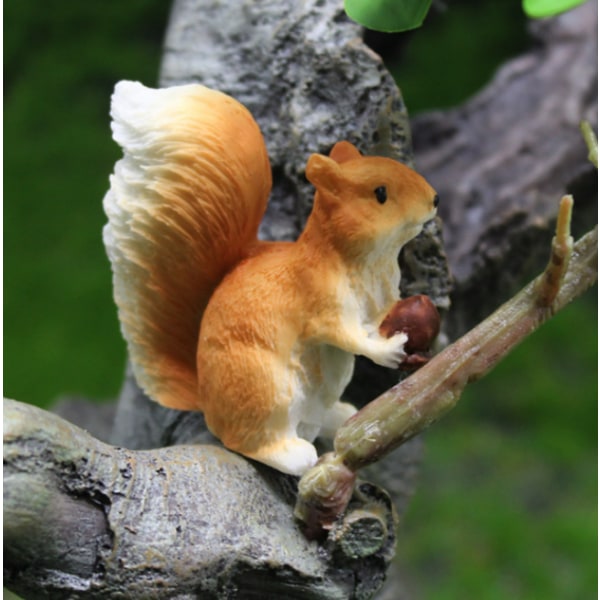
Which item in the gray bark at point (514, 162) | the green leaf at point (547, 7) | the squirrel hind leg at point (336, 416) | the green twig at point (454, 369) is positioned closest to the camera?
the green leaf at point (547, 7)

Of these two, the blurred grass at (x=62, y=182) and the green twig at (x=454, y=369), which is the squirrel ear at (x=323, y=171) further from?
the blurred grass at (x=62, y=182)

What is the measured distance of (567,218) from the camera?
22.1 inches

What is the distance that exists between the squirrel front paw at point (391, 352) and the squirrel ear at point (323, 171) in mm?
109

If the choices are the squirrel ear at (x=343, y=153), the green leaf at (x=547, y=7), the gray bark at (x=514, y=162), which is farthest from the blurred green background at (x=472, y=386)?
the green leaf at (x=547, y=7)

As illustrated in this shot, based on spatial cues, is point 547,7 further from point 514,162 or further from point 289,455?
point 514,162

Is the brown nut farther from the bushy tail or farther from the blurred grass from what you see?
the blurred grass

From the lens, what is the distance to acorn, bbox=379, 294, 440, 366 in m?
0.62

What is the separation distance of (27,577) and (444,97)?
161 cm

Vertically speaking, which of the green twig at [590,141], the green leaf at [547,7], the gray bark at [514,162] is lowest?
the gray bark at [514,162]

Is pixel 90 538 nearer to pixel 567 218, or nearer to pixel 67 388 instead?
pixel 567 218

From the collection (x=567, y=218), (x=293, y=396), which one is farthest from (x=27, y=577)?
(x=567, y=218)

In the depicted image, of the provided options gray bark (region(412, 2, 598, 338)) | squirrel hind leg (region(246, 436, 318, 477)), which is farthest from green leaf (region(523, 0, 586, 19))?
gray bark (region(412, 2, 598, 338))

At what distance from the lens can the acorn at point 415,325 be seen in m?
0.62

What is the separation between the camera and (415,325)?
2.04 feet
